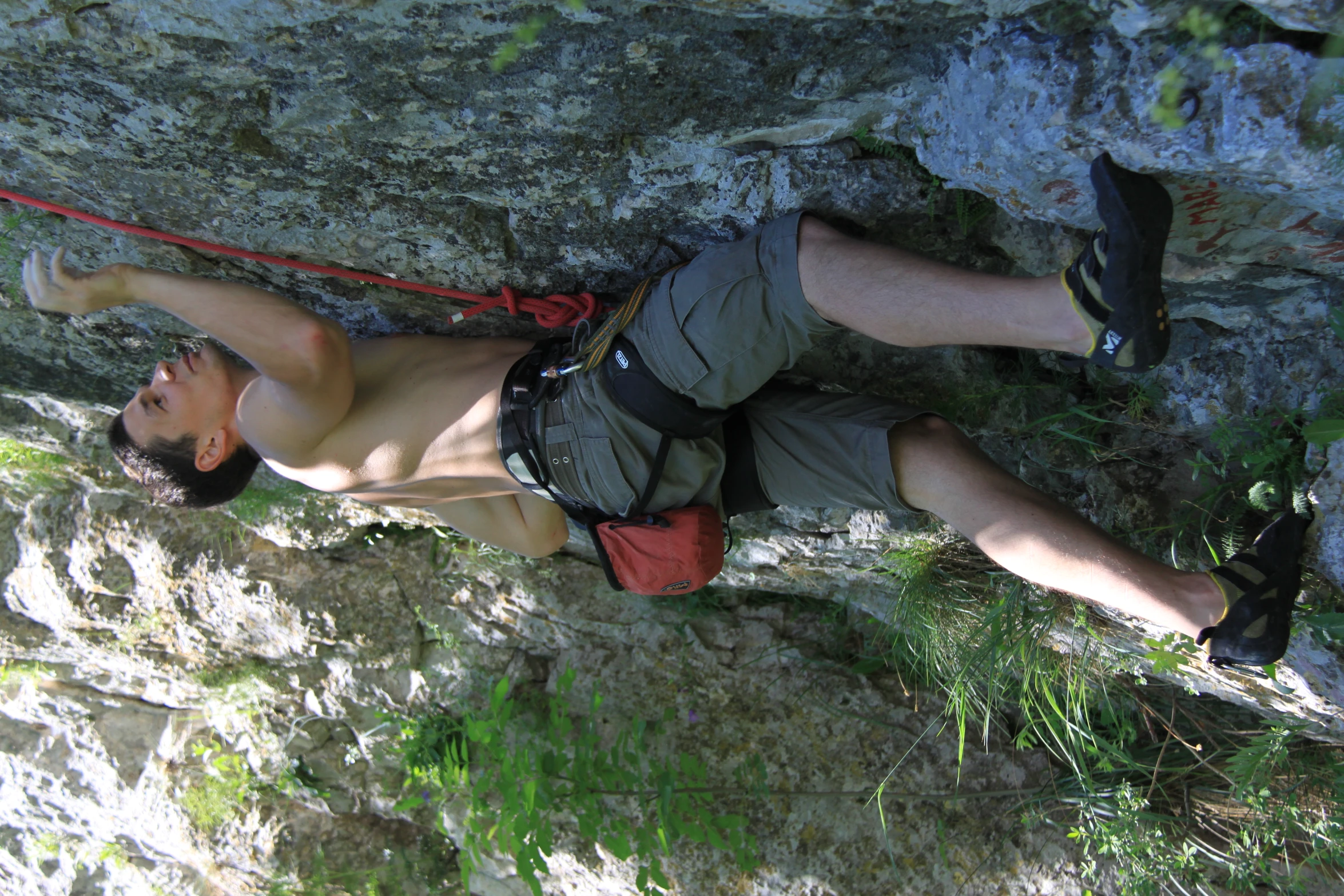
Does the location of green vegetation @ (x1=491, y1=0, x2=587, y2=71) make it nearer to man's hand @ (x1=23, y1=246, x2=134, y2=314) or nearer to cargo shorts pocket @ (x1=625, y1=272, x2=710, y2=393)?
cargo shorts pocket @ (x1=625, y1=272, x2=710, y2=393)

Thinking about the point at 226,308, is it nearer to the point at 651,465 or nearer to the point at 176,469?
the point at 176,469

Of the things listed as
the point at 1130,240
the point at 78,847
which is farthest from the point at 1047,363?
the point at 78,847

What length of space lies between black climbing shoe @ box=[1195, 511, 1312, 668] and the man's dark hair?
9.81ft

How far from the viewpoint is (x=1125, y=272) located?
1.58m

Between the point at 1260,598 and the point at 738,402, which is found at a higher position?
the point at 738,402

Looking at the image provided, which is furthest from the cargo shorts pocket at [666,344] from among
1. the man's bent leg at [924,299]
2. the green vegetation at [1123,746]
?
the green vegetation at [1123,746]

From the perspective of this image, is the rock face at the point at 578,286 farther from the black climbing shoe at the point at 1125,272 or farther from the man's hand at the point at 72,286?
the man's hand at the point at 72,286

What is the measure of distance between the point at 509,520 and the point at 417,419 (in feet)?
2.20

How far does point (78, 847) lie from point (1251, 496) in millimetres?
6328

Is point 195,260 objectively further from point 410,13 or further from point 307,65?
point 410,13

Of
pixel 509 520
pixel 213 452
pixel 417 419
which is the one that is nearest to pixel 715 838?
pixel 509 520

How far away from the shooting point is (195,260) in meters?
2.61

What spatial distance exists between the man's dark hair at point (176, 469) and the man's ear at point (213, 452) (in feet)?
0.07

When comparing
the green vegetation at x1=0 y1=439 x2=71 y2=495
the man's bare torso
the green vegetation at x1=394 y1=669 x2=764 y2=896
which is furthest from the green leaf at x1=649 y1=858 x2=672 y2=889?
the green vegetation at x1=0 y1=439 x2=71 y2=495
